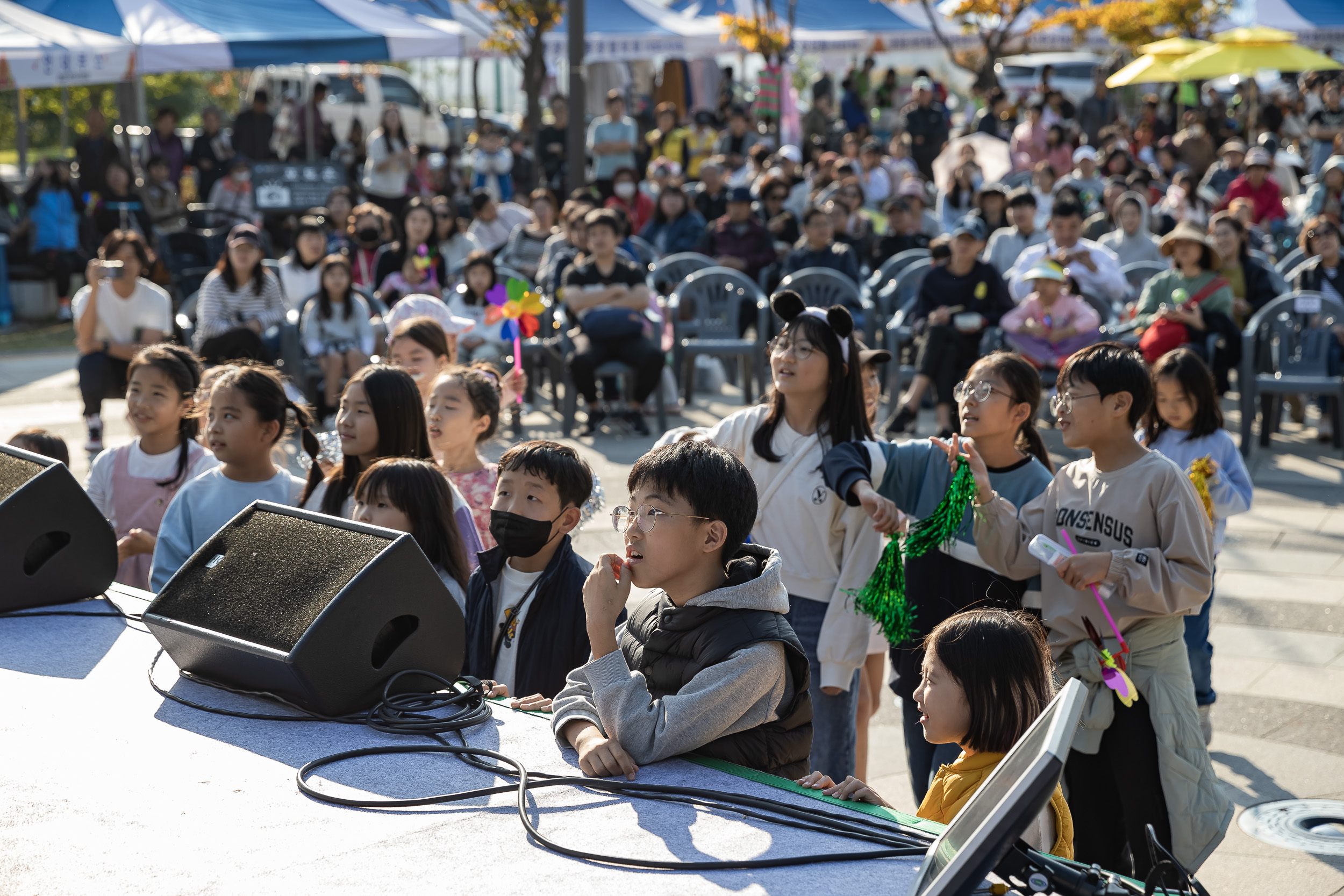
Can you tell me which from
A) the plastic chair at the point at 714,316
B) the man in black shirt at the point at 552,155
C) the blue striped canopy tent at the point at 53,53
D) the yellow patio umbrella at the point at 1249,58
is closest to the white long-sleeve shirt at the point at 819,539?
the plastic chair at the point at 714,316

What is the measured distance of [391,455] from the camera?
4.28m

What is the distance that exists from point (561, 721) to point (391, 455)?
192 cm

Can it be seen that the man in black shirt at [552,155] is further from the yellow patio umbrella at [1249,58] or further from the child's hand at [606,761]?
the child's hand at [606,761]

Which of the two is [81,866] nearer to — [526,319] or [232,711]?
[232,711]

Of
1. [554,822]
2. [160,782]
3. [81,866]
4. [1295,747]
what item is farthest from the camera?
[1295,747]

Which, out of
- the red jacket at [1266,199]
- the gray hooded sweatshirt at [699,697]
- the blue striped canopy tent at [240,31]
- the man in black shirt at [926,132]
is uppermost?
the blue striped canopy tent at [240,31]

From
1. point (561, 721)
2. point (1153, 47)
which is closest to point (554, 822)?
point (561, 721)

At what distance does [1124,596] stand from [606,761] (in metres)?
1.50

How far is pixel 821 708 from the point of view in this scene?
3.79 metres

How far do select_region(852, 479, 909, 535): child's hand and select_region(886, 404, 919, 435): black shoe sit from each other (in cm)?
560

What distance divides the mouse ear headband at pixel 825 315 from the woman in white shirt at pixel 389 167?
13206mm

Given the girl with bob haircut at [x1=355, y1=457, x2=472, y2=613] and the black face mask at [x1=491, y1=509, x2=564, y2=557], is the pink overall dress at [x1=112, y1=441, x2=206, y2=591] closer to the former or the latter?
the girl with bob haircut at [x1=355, y1=457, x2=472, y2=613]

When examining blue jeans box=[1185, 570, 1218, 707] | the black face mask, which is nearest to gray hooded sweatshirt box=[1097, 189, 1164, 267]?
blue jeans box=[1185, 570, 1218, 707]

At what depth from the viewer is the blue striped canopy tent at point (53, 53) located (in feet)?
40.2
